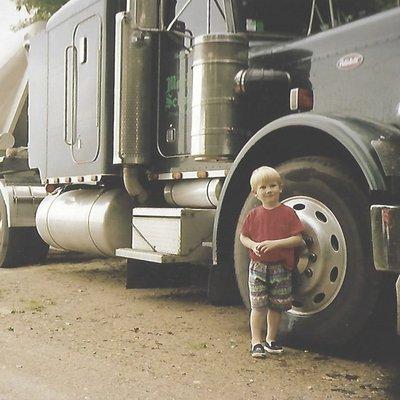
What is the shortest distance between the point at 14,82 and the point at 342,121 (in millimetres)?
6105

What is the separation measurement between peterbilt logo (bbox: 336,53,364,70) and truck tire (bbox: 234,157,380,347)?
524 mm

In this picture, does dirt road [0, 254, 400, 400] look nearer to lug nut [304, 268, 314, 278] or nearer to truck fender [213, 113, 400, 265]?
lug nut [304, 268, 314, 278]

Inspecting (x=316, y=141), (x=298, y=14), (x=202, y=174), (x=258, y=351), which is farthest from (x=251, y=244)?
(x=298, y=14)

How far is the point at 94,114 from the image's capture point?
5.80 meters

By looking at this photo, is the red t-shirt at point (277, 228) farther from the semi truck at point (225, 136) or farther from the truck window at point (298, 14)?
the truck window at point (298, 14)

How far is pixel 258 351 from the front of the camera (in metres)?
3.62

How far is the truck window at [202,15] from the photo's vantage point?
474 cm

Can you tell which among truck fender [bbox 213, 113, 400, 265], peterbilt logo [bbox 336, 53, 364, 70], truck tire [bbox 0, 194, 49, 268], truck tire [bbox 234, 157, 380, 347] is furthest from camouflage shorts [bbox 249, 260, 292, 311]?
truck tire [bbox 0, 194, 49, 268]

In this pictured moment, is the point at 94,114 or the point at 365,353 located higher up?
the point at 94,114

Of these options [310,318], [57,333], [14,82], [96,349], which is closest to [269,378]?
[310,318]

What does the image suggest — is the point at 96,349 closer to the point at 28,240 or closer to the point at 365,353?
the point at 365,353

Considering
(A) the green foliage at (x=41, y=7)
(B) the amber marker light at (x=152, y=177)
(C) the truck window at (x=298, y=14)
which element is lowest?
(B) the amber marker light at (x=152, y=177)

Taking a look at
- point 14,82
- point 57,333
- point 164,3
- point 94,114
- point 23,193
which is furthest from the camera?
point 14,82

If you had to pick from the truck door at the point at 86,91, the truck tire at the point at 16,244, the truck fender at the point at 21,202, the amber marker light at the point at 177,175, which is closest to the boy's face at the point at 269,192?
the amber marker light at the point at 177,175
